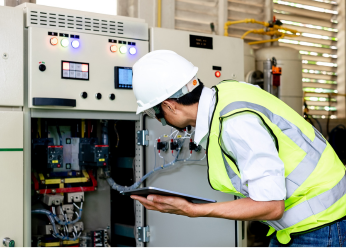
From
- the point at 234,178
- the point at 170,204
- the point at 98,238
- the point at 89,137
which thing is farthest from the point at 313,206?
the point at 98,238

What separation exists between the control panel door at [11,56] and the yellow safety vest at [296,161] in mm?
1197

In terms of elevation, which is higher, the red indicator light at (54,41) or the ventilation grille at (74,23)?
the ventilation grille at (74,23)

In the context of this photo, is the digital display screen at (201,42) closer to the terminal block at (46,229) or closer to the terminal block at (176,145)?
the terminal block at (176,145)

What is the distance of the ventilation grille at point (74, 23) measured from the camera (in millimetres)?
2176

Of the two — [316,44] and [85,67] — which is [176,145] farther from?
[316,44]

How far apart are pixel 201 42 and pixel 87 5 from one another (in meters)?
1.42

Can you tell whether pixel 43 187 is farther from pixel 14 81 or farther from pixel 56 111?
pixel 14 81

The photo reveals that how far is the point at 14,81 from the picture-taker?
6.86ft

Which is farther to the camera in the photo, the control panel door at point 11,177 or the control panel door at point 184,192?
the control panel door at point 184,192

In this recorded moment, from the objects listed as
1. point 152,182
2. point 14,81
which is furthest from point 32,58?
point 152,182

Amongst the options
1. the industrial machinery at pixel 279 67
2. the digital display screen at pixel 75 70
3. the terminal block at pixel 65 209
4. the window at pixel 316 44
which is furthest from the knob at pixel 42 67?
the window at pixel 316 44

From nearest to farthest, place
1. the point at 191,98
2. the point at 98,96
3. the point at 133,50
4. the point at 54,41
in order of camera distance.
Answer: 1. the point at 191,98
2. the point at 54,41
3. the point at 98,96
4. the point at 133,50

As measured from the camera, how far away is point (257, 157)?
118 cm

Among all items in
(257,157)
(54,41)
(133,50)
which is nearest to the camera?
(257,157)
